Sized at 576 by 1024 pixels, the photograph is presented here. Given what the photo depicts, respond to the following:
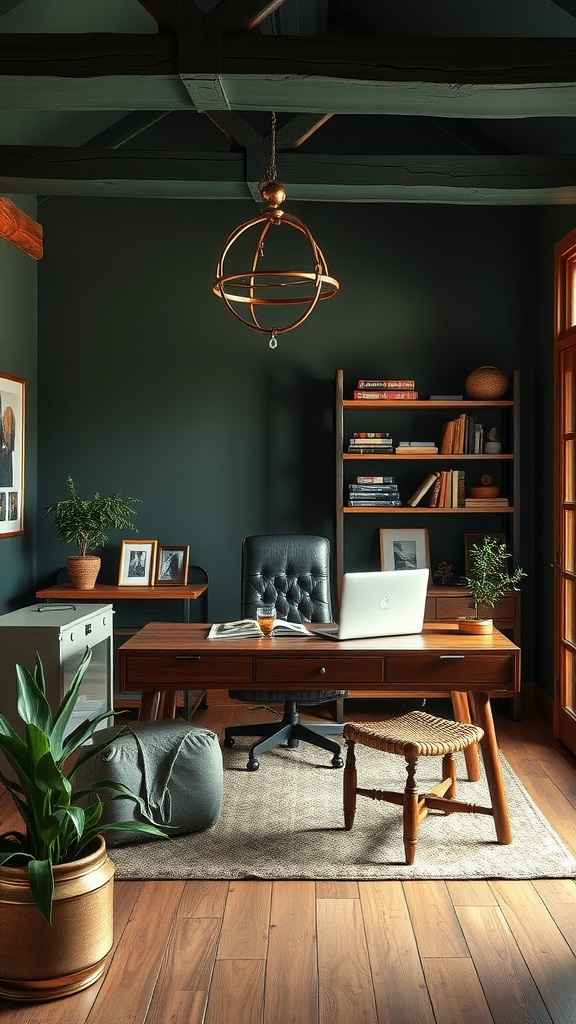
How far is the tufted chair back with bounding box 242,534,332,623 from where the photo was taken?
441 centimetres

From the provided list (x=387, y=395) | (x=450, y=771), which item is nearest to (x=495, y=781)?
(x=450, y=771)

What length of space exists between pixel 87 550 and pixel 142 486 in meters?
0.51

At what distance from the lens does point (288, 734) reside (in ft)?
14.2

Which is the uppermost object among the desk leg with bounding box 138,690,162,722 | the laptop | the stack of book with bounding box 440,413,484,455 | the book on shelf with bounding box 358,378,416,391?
the book on shelf with bounding box 358,378,416,391

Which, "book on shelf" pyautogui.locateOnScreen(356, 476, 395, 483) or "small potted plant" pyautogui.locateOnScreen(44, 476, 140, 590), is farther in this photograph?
"book on shelf" pyautogui.locateOnScreen(356, 476, 395, 483)

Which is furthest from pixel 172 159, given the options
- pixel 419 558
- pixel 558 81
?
pixel 419 558

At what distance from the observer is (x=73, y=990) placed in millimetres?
2291

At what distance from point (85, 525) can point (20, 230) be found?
1678 millimetres

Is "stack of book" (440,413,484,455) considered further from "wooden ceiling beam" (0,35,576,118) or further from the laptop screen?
"wooden ceiling beam" (0,35,576,118)

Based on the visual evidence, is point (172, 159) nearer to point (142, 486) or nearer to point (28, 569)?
point (142, 486)

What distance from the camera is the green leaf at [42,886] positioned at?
2119 mm

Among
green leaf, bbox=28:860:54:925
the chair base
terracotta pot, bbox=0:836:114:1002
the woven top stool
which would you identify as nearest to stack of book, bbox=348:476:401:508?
the chair base

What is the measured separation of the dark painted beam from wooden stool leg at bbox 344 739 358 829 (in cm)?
261

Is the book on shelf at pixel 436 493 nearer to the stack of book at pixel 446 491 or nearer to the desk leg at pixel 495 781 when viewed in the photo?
the stack of book at pixel 446 491
